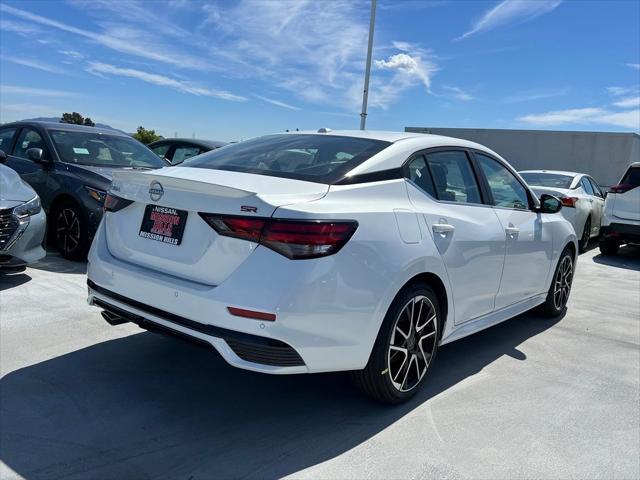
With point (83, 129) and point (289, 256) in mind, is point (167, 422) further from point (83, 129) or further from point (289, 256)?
point (83, 129)

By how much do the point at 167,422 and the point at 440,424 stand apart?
1495mm

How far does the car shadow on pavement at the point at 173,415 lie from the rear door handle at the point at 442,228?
3.41 ft

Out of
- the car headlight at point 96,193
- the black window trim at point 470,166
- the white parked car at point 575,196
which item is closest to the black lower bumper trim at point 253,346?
the black window trim at point 470,166

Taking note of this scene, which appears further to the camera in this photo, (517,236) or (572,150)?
(572,150)

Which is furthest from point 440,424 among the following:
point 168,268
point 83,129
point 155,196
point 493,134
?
point 493,134

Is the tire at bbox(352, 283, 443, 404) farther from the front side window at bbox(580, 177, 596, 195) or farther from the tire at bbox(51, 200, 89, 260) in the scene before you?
the front side window at bbox(580, 177, 596, 195)

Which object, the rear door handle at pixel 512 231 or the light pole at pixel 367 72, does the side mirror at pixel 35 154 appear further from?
the light pole at pixel 367 72

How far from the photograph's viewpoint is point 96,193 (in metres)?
6.14

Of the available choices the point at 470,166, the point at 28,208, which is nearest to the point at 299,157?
the point at 470,166

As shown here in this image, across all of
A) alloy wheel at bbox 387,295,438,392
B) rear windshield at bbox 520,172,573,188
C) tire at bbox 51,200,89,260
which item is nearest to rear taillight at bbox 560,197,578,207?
rear windshield at bbox 520,172,573,188

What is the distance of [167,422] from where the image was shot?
2.89m

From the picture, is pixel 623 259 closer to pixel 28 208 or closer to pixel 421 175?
pixel 421 175

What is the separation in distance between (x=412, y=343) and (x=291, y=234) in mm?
1158

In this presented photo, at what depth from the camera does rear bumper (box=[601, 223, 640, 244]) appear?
9.36m
